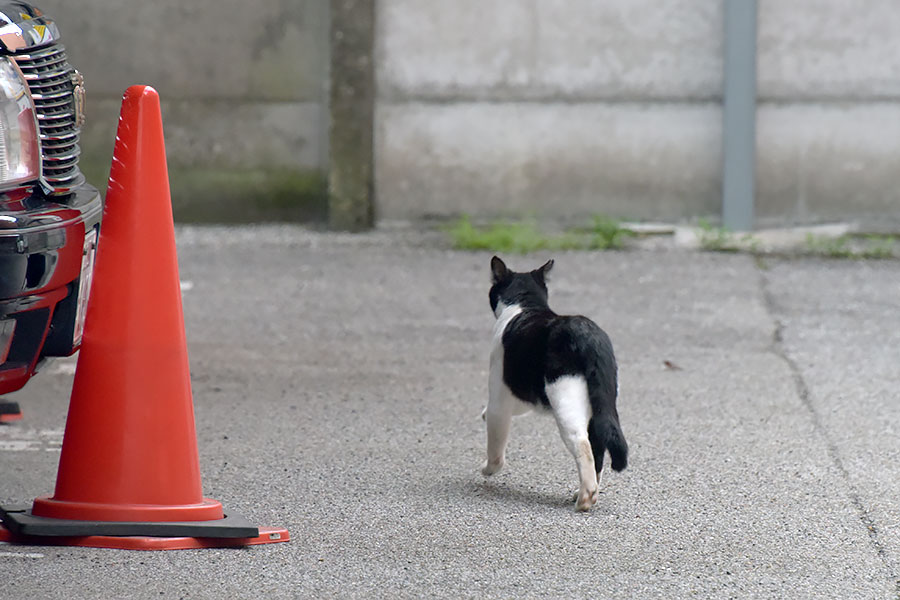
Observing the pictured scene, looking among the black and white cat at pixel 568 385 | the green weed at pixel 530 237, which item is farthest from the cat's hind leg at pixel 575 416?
the green weed at pixel 530 237

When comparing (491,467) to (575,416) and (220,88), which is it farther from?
(220,88)

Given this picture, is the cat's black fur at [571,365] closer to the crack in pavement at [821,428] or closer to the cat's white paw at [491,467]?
the cat's white paw at [491,467]

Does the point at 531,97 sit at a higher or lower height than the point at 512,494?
higher

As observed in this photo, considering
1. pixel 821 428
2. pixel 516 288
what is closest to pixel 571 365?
pixel 516 288

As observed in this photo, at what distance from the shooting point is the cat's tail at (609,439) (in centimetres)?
Result: 383

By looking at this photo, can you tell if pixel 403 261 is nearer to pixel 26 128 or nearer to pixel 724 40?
pixel 724 40

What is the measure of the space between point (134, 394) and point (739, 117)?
22.1 feet

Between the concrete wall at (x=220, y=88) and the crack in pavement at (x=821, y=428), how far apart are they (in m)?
3.64

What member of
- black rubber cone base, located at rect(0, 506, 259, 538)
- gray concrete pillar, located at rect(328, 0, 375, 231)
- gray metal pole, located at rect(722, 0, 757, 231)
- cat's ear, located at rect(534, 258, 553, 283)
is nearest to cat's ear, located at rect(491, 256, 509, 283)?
cat's ear, located at rect(534, 258, 553, 283)

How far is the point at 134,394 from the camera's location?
142 inches

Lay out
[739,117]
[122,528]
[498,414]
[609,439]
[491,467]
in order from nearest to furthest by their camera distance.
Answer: [122,528], [609,439], [498,414], [491,467], [739,117]

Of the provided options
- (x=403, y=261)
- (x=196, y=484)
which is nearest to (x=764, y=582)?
(x=196, y=484)

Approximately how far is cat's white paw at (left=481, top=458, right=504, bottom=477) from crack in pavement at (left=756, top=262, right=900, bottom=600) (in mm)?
1141

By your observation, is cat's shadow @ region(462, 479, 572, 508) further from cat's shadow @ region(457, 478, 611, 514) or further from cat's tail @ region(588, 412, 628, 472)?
cat's tail @ region(588, 412, 628, 472)
